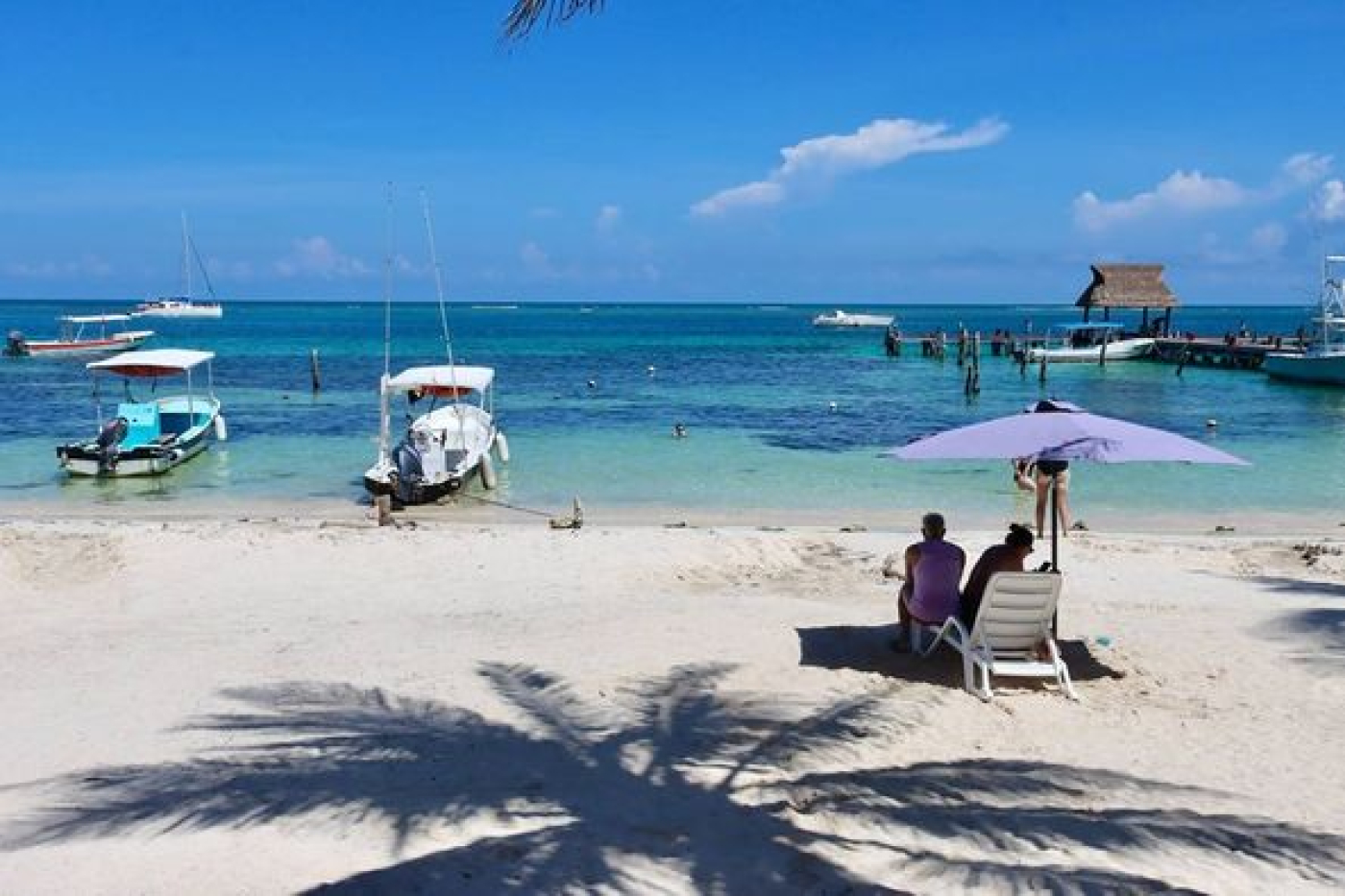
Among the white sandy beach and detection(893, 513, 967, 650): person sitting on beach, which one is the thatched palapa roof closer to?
the white sandy beach

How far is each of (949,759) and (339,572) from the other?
7301mm

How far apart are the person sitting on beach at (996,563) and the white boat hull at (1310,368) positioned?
1629 inches

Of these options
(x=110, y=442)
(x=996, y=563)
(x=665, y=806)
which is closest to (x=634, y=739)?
(x=665, y=806)

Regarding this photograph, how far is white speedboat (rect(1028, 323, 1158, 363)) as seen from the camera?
57.9 m

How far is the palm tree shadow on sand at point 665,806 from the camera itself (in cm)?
544

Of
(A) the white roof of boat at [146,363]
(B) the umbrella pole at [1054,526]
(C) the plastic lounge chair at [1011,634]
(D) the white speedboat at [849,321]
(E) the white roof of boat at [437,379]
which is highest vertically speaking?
(D) the white speedboat at [849,321]

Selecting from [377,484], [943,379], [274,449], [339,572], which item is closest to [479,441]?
[377,484]

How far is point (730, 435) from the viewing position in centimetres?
3000

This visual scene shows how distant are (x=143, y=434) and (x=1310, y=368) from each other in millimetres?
41014

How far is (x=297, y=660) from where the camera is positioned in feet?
29.0

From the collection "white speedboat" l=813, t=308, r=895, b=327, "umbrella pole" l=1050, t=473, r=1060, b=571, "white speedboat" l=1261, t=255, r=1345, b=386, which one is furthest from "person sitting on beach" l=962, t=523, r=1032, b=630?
"white speedboat" l=813, t=308, r=895, b=327

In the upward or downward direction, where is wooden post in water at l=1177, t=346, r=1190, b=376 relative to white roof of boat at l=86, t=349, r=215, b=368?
downward

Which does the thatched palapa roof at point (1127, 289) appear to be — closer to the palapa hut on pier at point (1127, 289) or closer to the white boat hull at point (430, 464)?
the palapa hut on pier at point (1127, 289)

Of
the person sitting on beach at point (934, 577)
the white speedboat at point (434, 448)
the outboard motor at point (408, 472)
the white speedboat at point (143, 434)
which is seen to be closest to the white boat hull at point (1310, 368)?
the white speedboat at point (434, 448)
